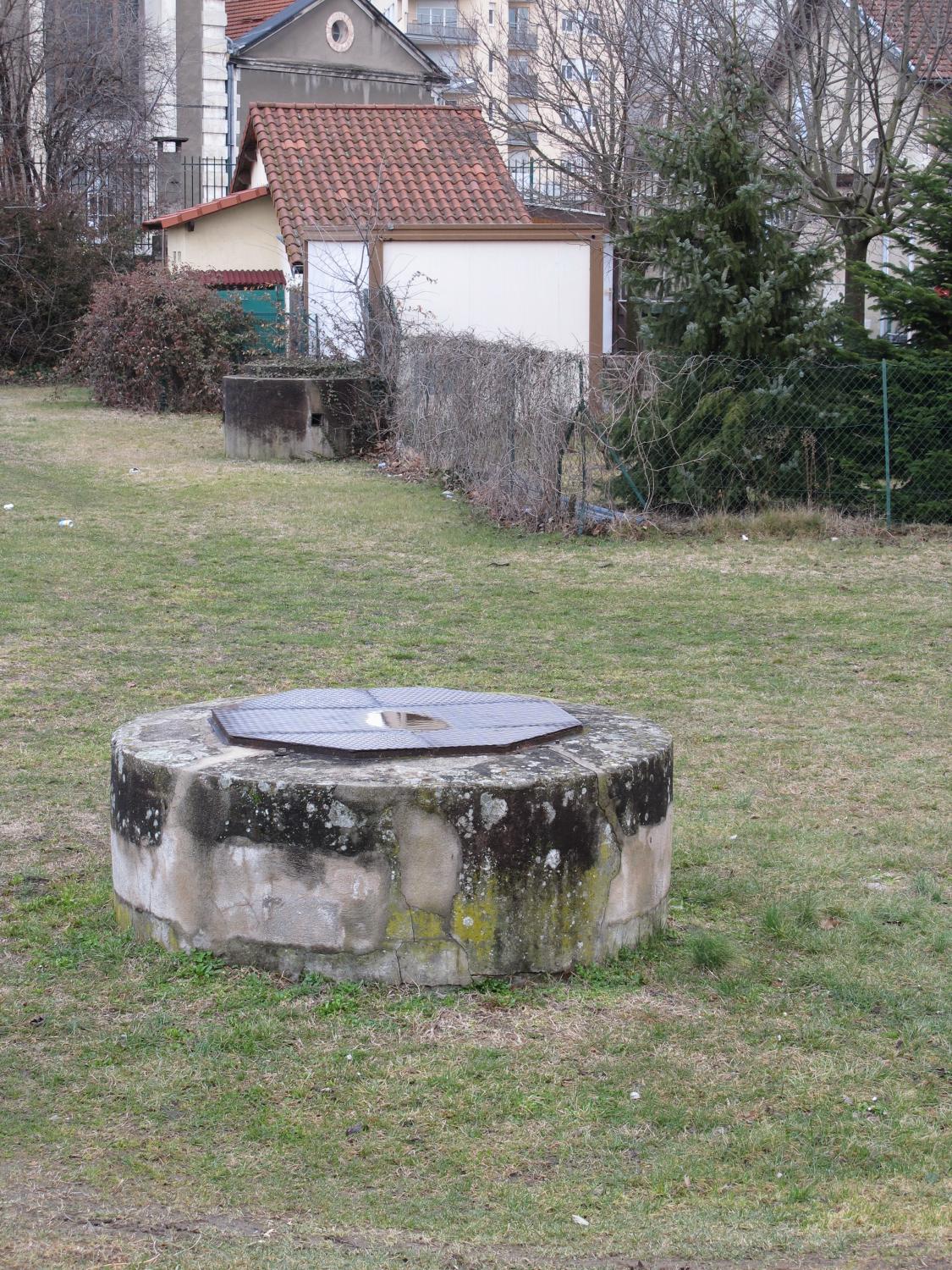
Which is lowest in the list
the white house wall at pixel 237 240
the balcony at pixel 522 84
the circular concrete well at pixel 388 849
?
the circular concrete well at pixel 388 849

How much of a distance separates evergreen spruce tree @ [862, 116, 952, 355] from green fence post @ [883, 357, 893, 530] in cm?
58

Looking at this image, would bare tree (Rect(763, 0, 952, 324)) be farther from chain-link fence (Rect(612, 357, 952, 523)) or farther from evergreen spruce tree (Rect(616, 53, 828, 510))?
chain-link fence (Rect(612, 357, 952, 523))

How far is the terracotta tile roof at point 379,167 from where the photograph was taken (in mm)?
23922

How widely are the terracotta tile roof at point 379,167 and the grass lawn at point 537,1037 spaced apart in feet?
52.3

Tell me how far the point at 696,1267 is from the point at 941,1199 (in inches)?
26.2

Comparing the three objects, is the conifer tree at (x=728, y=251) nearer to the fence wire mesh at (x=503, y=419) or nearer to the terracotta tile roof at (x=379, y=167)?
the fence wire mesh at (x=503, y=419)

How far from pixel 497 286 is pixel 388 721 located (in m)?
17.0

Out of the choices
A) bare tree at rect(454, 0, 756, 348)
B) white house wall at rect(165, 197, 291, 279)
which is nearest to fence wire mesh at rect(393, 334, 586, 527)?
bare tree at rect(454, 0, 756, 348)

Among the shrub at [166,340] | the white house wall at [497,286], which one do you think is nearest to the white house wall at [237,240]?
the shrub at [166,340]

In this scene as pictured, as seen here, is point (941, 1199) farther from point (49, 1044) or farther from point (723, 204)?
point (723, 204)

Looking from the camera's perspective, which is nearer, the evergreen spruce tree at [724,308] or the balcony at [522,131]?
the evergreen spruce tree at [724,308]

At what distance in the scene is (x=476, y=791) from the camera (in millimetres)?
4344

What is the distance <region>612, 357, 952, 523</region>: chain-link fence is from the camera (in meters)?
13.7

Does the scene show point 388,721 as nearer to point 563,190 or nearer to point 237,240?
point 237,240
